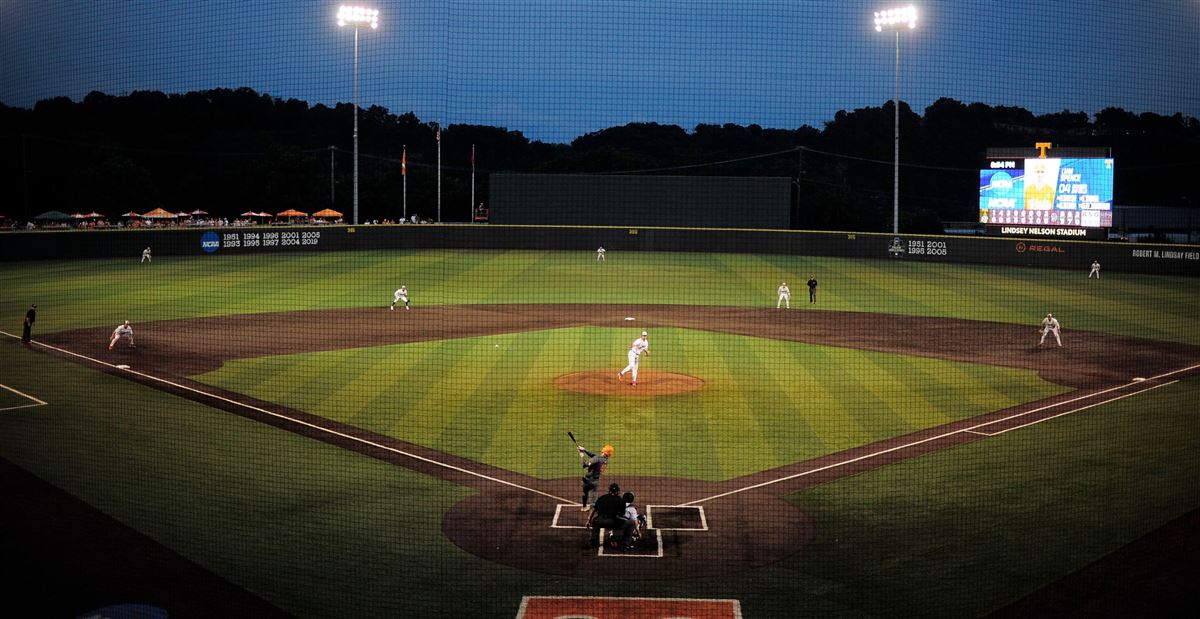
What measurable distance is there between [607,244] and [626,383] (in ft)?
116

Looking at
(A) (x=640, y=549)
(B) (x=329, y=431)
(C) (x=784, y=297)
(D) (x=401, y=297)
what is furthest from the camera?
(C) (x=784, y=297)

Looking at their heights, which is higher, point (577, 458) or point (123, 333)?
point (123, 333)

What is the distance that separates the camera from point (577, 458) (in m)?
13.7

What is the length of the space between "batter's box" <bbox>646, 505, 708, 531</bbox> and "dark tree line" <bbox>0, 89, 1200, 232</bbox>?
33.6 meters

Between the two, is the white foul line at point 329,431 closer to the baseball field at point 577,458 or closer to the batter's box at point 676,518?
the baseball field at point 577,458

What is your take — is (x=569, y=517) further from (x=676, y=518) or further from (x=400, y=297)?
(x=400, y=297)

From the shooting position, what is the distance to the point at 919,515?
11.5m

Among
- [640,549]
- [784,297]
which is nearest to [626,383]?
[640,549]

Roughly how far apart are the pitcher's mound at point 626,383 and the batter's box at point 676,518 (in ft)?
19.4

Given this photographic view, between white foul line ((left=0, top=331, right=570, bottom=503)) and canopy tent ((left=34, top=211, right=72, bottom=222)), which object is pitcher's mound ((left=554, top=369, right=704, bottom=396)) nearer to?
white foul line ((left=0, top=331, right=570, bottom=503))

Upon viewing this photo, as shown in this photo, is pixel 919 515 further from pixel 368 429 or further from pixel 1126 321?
pixel 1126 321

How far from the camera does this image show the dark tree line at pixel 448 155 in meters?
45.8

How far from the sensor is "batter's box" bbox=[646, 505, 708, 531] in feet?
36.0

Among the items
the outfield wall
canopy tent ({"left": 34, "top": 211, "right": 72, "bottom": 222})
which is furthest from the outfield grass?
canopy tent ({"left": 34, "top": 211, "right": 72, "bottom": 222})
